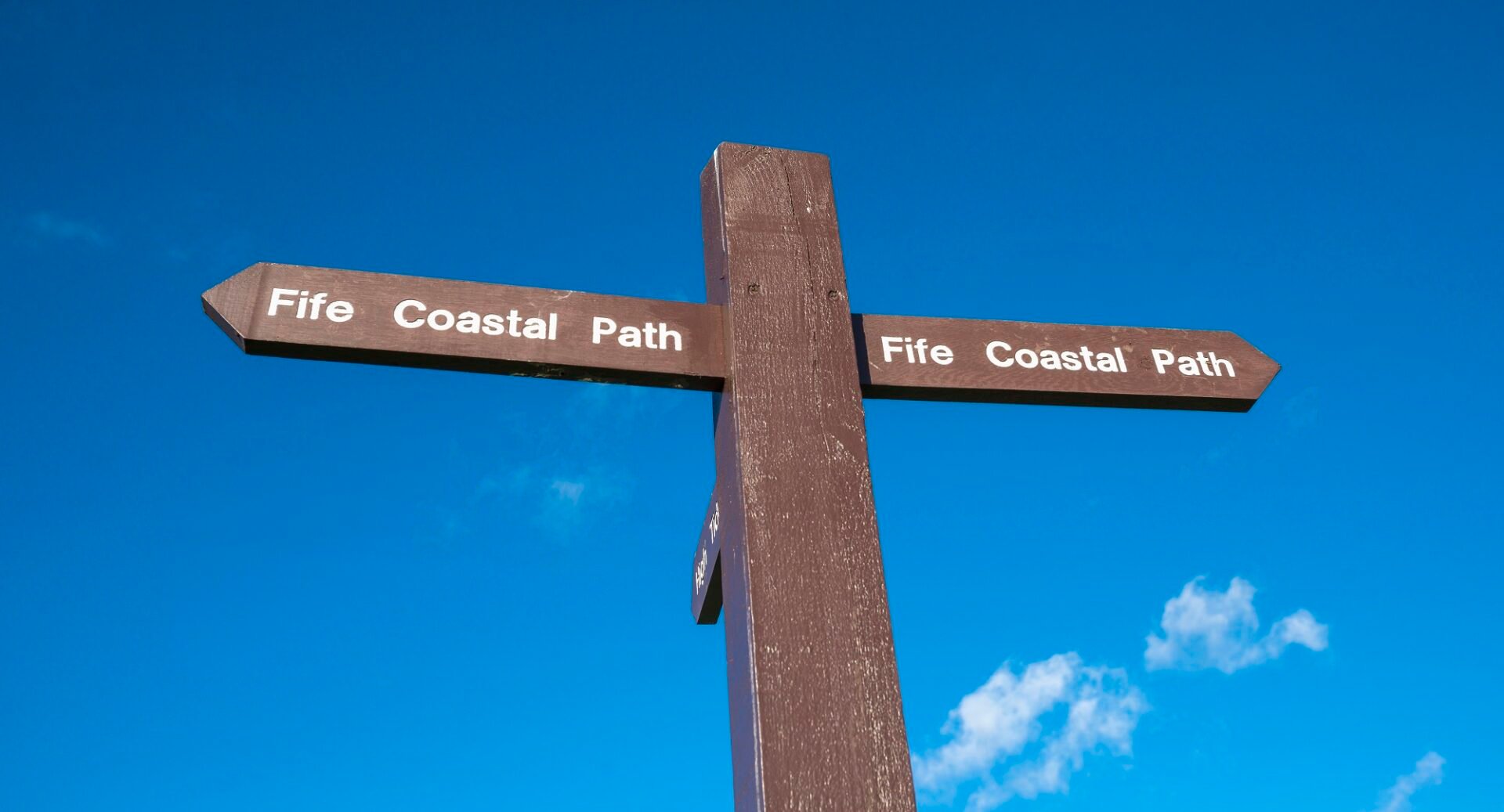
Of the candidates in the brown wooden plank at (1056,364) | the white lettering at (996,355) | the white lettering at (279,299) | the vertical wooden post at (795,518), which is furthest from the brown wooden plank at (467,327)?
the white lettering at (996,355)

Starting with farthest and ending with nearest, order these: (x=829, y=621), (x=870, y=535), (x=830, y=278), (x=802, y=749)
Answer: (x=830, y=278)
(x=870, y=535)
(x=829, y=621)
(x=802, y=749)

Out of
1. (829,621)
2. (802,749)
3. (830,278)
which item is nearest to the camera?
(802,749)

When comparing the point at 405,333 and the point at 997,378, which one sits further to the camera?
the point at 997,378

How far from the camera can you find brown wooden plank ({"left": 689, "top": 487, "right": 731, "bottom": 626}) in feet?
8.67

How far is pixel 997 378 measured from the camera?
2717mm

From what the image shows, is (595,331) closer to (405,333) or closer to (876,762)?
(405,333)

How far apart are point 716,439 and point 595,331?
1.11 ft

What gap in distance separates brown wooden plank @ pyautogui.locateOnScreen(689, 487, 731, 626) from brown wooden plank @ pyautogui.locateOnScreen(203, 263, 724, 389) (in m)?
0.31

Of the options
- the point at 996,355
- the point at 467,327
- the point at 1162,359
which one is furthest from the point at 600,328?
the point at 1162,359

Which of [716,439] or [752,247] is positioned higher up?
[752,247]

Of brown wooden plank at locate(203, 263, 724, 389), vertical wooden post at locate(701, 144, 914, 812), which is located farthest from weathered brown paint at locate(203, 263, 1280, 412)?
vertical wooden post at locate(701, 144, 914, 812)

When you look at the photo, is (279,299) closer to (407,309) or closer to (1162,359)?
(407,309)

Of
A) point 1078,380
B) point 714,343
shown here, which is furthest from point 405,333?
point 1078,380

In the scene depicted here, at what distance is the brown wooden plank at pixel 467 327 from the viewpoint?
7.91 ft
